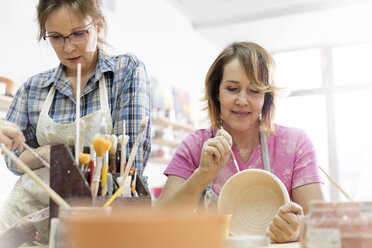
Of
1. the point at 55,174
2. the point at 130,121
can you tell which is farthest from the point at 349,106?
the point at 55,174

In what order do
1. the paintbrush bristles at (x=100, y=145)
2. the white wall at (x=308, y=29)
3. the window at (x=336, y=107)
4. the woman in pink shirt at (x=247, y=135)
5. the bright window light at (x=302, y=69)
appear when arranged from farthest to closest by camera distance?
the bright window light at (x=302, y=69)
the window at (x=336, y=107)
the white wall at (x=308, y=29)
the woman in pink shirt at (x=247, y=135)
the paintbrush bristles at (x=100, y=145)

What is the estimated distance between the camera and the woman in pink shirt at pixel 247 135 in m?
1.46

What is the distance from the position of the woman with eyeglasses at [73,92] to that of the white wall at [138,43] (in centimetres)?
58

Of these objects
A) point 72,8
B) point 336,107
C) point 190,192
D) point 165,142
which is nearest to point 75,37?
point 72,8

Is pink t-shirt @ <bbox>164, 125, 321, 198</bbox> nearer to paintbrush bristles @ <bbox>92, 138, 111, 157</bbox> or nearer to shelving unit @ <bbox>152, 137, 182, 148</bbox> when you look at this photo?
paintbrush bristles @ <bbox>92, 138, 111, 157</bbox>

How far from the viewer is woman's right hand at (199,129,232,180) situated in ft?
4.01

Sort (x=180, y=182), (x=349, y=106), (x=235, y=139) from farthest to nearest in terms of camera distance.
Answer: (x=349, y=106)
(x=235, y=139)
(x=180, y=182)

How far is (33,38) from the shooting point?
119 inches

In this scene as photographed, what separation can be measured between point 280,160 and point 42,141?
83 cm

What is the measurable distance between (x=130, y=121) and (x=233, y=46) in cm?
60

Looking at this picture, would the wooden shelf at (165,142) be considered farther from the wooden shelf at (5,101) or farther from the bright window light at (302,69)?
the bright window light at (302,69)

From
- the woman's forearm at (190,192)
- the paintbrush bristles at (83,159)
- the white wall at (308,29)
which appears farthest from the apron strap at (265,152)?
the white wall at (308,29)

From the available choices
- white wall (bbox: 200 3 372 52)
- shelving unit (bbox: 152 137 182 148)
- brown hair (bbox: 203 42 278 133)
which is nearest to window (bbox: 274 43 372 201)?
white wall (bbox: 200 3 372 52)

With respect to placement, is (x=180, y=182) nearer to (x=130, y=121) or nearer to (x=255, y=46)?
(x=130, y=121)
